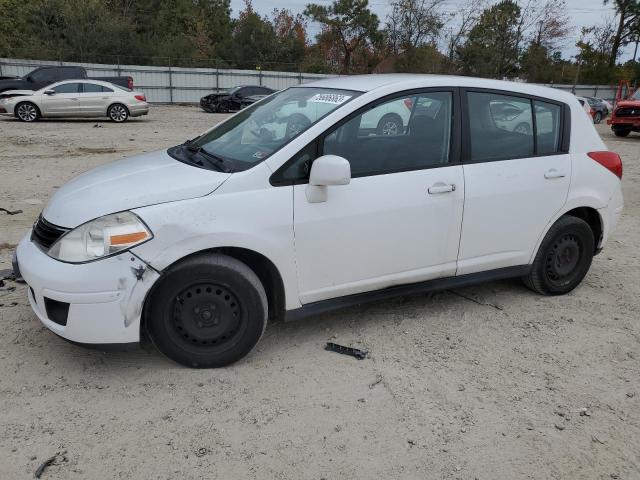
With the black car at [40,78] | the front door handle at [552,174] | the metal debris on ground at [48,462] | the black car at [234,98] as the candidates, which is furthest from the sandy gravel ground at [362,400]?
the black car at [234,98]

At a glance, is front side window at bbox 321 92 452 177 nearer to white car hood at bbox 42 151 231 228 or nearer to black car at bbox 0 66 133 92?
white car hood at bbox 42 151 231 228

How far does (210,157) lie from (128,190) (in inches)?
26.1

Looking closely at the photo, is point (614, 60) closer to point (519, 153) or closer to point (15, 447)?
point (519, 153)

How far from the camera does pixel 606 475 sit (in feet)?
8.48

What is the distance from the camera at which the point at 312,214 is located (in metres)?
3.32

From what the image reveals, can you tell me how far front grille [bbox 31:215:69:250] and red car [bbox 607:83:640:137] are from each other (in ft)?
68.7

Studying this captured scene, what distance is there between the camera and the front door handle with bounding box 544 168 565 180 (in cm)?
416

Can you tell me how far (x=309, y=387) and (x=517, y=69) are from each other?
50287mm

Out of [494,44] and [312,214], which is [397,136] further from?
[494,44]

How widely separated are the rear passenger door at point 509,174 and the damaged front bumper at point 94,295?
7.36 feet

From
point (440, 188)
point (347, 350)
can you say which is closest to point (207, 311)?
point (347, 350)

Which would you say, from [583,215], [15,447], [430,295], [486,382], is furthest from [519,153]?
[15,447]

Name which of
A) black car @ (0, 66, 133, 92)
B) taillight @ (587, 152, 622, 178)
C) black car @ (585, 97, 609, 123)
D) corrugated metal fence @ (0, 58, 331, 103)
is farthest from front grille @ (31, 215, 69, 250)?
black car @ (585, 97, 609, 123)


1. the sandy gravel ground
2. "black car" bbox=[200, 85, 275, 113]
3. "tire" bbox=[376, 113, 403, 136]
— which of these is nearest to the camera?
the sandy gravel ground
